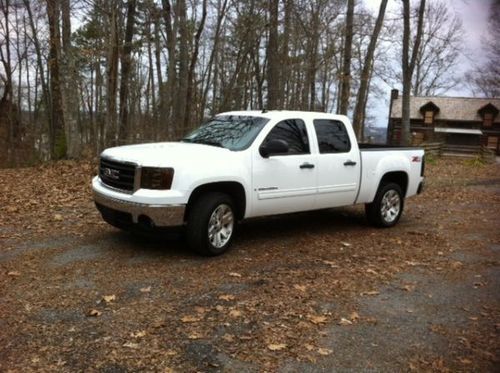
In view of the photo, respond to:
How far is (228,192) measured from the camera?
21.9ft

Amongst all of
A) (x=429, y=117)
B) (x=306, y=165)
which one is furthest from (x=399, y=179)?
(x=429, y=117)

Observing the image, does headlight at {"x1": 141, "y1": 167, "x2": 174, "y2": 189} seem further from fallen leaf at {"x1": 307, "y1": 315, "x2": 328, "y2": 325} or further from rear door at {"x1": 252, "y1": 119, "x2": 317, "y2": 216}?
fallen leaf at {"x1": 307, "y1": 315, "x2": 328, "y2": 325}

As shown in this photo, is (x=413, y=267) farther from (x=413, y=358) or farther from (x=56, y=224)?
(x=56, y=224)

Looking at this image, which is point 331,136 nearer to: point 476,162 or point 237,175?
point 237,175

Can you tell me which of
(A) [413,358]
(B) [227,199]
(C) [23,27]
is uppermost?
(C) [23,27]

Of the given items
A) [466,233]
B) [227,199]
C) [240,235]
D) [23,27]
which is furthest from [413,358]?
[23,27]

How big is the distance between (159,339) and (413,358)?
6.69ft

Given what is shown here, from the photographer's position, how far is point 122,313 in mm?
4621

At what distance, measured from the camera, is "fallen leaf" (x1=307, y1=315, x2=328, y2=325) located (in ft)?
15.1

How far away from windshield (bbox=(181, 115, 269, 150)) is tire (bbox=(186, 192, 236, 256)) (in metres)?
0.85

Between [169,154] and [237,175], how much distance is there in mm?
905

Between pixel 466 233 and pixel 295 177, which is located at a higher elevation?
pixel 295 177

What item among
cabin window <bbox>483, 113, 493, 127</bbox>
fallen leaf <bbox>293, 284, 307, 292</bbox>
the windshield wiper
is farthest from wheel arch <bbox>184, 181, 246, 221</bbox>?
cabin window <bbox>483, 113, 493, 127</bbox>

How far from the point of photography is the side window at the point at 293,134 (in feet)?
23.7
